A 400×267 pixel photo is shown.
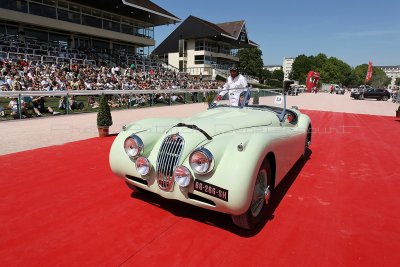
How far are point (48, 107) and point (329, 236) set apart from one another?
40.6 ft

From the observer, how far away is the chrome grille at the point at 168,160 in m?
3.15

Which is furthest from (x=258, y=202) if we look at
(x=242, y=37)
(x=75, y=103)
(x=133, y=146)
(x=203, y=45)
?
(x=242, y=37)

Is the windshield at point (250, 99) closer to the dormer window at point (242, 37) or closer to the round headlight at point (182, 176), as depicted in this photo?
the round headlight at point (182, 176)

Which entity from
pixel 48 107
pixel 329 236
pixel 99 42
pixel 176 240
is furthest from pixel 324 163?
pixel 99 42

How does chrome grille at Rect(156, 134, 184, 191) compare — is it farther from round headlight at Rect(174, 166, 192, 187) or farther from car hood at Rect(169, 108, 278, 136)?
car hood at Rect(169, 108, 278, 136)

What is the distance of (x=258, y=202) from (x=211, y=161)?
87 cm

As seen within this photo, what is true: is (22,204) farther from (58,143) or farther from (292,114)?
(292,114)

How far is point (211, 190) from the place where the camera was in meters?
2.89

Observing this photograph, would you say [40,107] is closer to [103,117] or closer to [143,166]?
[103,117]

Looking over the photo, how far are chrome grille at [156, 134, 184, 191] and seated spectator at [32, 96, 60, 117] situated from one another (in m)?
10.4

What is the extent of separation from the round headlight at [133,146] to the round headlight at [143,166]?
168 millimetres

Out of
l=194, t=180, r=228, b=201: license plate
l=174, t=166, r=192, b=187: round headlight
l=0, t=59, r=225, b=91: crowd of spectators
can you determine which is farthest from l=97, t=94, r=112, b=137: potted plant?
l=0, t=59, r=225, b=91: crowd of spectators

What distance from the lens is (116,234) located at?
3.06 m

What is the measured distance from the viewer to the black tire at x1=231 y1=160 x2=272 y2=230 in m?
3.08
